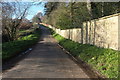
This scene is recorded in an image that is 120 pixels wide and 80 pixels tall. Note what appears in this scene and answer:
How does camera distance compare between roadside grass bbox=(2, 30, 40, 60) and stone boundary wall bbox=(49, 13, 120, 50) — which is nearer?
stone boundary wall bbox=(49, 13, 120, 50)

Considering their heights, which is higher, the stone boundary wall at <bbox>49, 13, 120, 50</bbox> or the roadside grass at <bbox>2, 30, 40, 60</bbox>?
the stone boundary wall at <bbox>49, 13, 120, 50</bbox>

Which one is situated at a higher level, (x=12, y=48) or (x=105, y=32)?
(x=105, y=32)

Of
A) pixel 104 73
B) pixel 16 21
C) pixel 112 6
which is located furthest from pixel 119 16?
pixel 16 21

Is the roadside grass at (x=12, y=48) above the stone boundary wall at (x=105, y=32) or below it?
below

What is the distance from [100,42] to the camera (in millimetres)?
15742

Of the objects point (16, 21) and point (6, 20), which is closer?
point (6, 20)

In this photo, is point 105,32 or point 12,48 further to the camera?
point 12,48

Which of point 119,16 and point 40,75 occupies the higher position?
point 119,16

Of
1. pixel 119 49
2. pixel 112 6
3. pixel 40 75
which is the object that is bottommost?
pixel 40 75

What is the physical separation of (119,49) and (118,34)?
0.79 metres

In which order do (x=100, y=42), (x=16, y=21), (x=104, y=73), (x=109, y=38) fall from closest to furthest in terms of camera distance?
(x=104, y=73), (x=109, y=38), (x=100, y=42), (x=16, y=21)

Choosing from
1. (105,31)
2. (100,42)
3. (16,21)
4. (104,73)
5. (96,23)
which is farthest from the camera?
(16,21)

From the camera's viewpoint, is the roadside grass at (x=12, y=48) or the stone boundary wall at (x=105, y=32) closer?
the stone boundary wall at (x=105, y=32)

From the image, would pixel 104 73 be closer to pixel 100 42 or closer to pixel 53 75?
pixel 53 75
